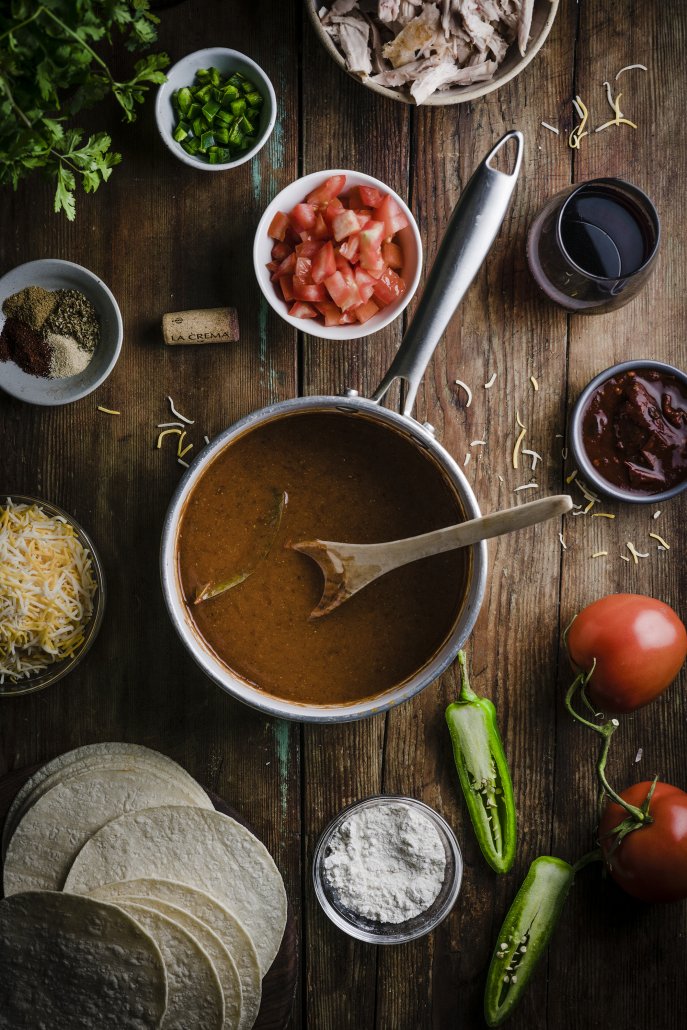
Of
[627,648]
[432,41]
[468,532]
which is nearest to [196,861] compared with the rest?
[468,532]

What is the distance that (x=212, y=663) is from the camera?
68.8 inches

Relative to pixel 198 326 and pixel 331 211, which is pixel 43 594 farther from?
pixel 331 211

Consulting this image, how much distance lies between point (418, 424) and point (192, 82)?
3.17 ft

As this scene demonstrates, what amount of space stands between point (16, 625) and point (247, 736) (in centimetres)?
59

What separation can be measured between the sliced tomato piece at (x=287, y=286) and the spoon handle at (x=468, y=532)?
595mm

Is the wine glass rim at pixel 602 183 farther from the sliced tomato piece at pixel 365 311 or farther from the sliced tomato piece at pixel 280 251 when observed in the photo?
the sliced tomato piece at pixel 280 251

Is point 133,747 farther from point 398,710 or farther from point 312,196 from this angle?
point 312,196

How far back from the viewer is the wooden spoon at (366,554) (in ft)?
5.41

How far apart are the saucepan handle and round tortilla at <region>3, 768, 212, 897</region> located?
1047 millimetres

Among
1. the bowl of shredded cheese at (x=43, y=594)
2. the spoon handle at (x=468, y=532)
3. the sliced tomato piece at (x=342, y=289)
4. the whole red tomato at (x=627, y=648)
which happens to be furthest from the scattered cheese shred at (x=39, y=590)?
the whole red tomato at (x=627, y=648)

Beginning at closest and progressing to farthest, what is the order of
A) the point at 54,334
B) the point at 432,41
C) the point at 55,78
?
the point at 55,78 → the point at 432,41 → the point at 54,334

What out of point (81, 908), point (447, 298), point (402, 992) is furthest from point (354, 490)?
point (402, 992)

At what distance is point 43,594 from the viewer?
1.83 metres

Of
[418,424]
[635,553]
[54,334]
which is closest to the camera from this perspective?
[418,424]
